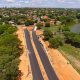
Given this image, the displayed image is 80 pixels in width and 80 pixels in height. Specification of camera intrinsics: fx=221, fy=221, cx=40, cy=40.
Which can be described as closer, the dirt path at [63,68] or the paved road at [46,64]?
the paved road at [46,64]

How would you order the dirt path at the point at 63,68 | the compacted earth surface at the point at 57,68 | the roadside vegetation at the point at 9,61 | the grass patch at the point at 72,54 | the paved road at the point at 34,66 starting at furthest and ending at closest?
1. the grass patch at the point at 72,54
2. the dirt path at the point at 63,68
3. the compacted earth surface at the point at 57,68
4. the paved road at the point at 34,66
5. the roadside vegetation at the point at 9,61

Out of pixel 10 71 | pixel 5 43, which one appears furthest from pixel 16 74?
pixel 5 43

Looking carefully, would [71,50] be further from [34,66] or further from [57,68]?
[34,66]

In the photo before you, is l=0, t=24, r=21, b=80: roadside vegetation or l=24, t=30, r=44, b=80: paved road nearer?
l=0, t=24, r=21, b=80: roadside vegetation

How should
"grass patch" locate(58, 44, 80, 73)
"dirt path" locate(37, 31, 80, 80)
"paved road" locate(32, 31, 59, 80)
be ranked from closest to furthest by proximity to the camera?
"paved road" locate(32, 31, 59, 80) → "dirt path" locate(37, 31, 80, 80) → "grass patch" locate(58, 44, 80, 73)

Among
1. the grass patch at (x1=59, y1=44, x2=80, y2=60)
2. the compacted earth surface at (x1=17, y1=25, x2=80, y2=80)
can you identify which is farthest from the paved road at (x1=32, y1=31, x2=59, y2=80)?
the grass patch at (x1=59, y1=44, x2=80, y2=60)

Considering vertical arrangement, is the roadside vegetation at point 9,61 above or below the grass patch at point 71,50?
above

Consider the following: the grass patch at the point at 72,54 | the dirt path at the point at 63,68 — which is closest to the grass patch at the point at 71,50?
the grass patch at the point at 72,54

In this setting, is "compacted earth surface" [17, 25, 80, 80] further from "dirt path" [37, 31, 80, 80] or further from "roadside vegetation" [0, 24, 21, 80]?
"roadside vegetation" [0, 24, 21, 80]

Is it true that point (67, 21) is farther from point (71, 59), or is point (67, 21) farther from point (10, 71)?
point (10, 71)

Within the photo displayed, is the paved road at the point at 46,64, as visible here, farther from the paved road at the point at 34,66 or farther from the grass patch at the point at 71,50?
the grass patch at the point at 71,50

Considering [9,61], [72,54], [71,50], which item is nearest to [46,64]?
[9,61]
